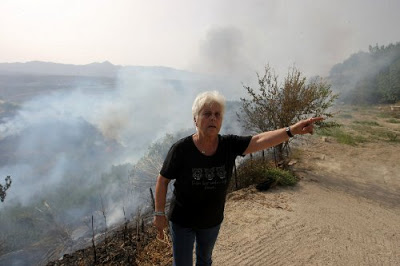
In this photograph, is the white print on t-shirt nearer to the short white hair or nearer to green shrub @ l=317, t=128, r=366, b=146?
the short white hair

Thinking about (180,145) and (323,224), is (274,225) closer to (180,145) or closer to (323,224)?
(323,224)

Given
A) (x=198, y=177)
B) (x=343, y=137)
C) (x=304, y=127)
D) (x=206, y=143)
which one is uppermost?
(x=304, y=127)

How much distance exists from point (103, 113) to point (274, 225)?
19621 mm

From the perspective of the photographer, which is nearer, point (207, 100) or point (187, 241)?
point (207, 100)

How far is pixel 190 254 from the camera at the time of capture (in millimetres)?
2355

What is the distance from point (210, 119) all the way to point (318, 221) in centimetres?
424

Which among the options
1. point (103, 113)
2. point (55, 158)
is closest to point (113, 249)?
point (55, 158)

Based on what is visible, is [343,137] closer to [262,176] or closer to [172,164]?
[262,176]

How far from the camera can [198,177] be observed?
2.07 meters

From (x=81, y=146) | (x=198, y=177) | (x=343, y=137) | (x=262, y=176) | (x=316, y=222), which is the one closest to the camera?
(x=198, y=177)

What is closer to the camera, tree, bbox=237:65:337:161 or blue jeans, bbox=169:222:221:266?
blue jeans, bbox=169:222:221:266

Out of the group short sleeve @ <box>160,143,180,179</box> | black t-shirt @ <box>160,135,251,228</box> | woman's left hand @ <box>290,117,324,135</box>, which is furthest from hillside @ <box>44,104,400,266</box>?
woman's left hand @ <box>290,117,324,135</box>

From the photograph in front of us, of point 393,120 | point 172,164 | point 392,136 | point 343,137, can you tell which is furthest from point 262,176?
point 393,120

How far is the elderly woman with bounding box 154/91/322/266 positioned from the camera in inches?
82.0
